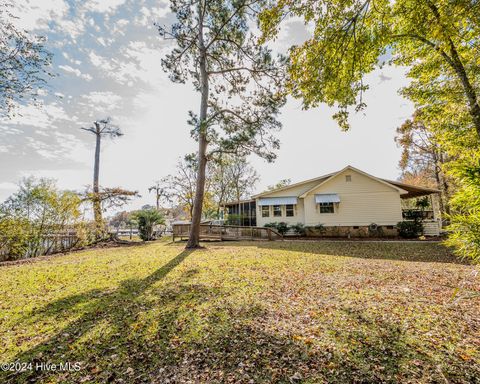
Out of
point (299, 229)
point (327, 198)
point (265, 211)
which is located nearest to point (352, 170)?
point (327, 198)

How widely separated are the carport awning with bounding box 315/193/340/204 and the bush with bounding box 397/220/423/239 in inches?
177

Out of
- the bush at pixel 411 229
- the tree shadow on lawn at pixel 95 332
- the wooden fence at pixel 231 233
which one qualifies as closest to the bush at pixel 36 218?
the tree shadow on lawn at pixel 95 332

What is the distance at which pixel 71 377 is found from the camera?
86.2 inches

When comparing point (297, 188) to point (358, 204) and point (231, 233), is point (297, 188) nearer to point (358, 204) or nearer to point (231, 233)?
point (358, 204)

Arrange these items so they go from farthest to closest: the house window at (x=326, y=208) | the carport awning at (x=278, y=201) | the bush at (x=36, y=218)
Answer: the carport awning at (x=278, y=201) → the house window at (x=326, y=208) → the bush at (x=36, y=218)

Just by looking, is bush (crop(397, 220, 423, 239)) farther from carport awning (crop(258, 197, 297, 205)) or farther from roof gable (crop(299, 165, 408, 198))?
carport awning (crop(258, 197, 297, 205))

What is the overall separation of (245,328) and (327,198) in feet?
50.9

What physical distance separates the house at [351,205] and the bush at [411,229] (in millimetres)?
885

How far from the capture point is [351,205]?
55.4 ft

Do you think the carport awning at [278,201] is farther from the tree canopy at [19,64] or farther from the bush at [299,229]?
the tree canopy at [19,64]

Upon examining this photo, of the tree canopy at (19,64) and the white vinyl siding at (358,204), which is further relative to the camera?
the white vinyl siding at (358,204)

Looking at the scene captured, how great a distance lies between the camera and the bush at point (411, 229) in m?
14.6

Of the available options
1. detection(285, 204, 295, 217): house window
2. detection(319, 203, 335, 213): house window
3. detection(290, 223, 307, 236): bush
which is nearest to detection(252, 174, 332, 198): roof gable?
detection(285, 204, 295, 217): house window

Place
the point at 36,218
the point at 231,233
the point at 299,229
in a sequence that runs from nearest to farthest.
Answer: the point at 36,218 < the point at 231,233 < the point at 299,229
